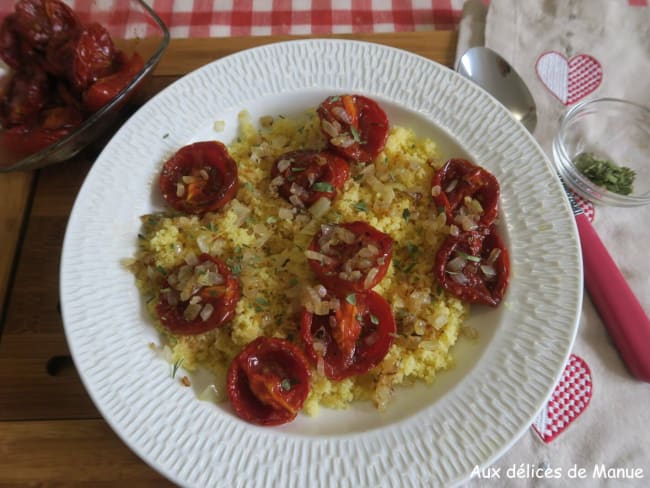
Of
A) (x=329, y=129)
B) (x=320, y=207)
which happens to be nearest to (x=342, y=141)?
(x=329, y=129)

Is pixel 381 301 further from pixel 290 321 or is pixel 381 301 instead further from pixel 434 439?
pixel 434 439

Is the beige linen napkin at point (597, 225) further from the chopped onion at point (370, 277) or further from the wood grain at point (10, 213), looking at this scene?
the wood grain at point (10, 213)

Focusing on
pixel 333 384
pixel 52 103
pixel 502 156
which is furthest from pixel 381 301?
pixel 52 103

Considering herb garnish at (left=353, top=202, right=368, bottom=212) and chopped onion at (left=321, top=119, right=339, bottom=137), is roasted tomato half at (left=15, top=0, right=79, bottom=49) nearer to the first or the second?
chopped onion at (left=321, top=119, right=339, bottom=137)

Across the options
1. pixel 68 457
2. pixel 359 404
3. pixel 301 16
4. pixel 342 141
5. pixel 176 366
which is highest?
pixel 301 16

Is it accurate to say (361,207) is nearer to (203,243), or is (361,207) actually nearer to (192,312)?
(203,243)

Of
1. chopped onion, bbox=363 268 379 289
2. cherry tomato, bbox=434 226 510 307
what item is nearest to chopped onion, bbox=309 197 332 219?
chopped onion, bbox=363 268 379 289

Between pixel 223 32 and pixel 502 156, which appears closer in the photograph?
pixel 502 156
